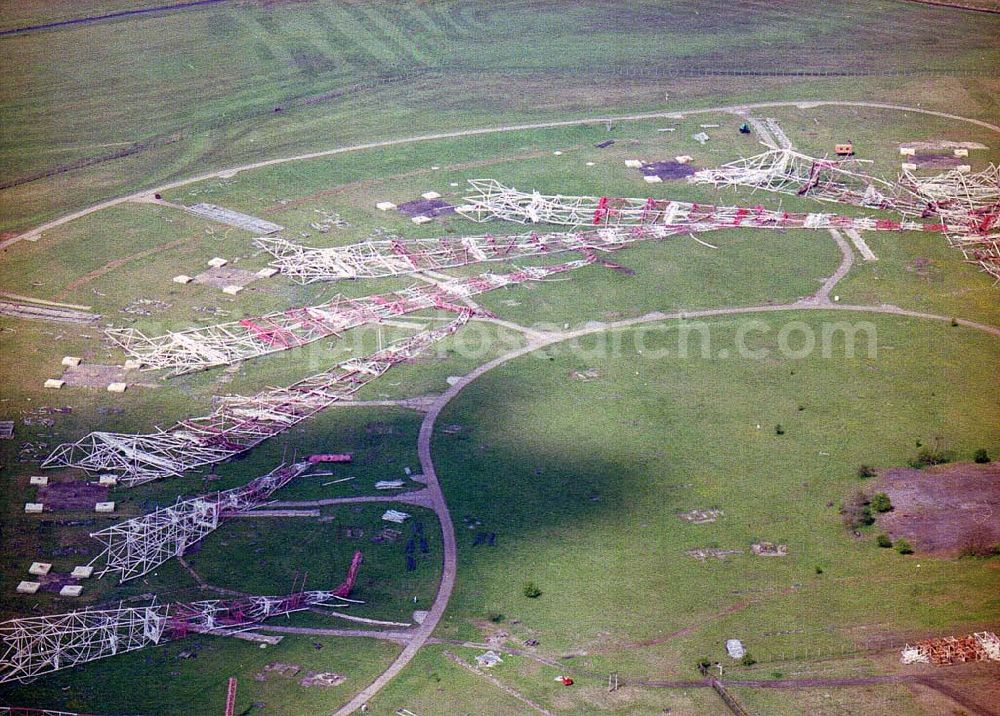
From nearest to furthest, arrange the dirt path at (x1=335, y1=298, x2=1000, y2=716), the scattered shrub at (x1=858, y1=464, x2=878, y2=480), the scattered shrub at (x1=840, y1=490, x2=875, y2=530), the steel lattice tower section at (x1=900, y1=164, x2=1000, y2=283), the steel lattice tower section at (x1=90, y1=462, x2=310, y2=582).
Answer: the dirt path at (x1=335, y1=298, x2=1000, y2=716) < the steel lattice tower section at (x1=90, y1=462, x2=310, y2=582) < the scattered shrub at (x1=840, y1=490, x2=875, y2=530) < the scattered shrub at (x1=858, y1=464, x2=878, y2=480) < the steel lattice tower section at (x1=900, y1=164, x2=1000, y2=283)

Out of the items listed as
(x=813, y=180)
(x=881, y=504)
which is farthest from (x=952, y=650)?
(x=813, y=180)

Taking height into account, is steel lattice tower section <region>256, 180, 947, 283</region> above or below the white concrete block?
above

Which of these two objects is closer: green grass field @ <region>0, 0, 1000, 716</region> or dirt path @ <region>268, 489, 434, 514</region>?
green grass field @ <region>0, 0, 1000, 716</region>

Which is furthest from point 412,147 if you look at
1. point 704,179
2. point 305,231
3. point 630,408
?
point 630,408

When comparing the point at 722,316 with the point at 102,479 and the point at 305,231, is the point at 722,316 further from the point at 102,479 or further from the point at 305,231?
the point at 102,479

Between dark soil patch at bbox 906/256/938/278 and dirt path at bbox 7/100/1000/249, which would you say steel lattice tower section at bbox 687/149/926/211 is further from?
dirt path at bbox 7/100/1000/249

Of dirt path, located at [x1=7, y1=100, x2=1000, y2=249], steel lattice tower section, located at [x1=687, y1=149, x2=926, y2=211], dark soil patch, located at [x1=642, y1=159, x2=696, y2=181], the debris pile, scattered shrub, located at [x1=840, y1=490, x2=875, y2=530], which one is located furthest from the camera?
dark soil patch, located at [x1=642, y1=159, x2=696, y2=181]

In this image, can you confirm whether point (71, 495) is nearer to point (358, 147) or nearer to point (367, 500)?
point (367, 500)

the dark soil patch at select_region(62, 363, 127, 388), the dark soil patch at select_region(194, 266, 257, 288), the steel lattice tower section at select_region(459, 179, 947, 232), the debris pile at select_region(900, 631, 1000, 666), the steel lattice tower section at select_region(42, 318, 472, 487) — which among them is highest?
the steel lattice tower section at select_region(459, 179, 947, 232)

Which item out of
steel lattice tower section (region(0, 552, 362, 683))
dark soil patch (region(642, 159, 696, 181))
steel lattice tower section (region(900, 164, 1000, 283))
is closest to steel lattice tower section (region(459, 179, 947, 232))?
steel lattice tower section (region(900, 164, 1000, 283))
